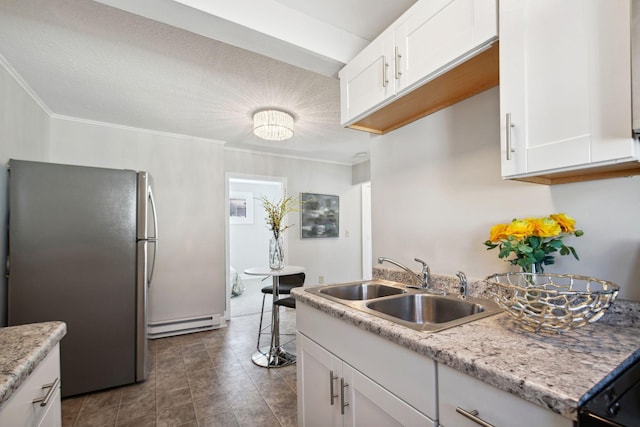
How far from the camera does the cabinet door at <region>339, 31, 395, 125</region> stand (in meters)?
1.44

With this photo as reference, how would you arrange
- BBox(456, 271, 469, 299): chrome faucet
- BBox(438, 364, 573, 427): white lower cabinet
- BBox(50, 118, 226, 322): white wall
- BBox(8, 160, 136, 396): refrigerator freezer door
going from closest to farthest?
1. BBox(438, 364, 573, 427): white lower cabinet
2. BBox(456, 271, 469, 299): chrome faucet
3. BBox(8, 160, 136, 396): refrigerator freezer door
4. BBox(50, 118, 226, 322): white wall

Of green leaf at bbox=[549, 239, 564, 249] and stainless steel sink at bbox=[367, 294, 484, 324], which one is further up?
green leaf at bbox=[549, 239, 564, 249]

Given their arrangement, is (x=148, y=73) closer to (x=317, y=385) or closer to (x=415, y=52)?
(x=415, y=52)

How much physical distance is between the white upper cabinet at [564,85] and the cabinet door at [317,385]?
3.46ft

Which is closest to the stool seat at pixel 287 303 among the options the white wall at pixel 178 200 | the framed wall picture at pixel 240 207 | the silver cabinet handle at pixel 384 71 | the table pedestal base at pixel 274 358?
the table pedestal base at pixel 274 358

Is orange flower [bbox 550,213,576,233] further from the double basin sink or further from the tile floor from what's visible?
the tile floor

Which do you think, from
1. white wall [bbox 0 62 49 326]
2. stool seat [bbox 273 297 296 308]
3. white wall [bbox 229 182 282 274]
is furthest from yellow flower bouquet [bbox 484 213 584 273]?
white wall [bbox 229 182 282 274]

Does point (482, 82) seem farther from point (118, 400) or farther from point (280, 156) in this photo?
point (280, 156)

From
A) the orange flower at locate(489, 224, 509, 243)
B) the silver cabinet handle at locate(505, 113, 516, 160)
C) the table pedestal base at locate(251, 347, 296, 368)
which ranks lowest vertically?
the table pedestal base at locate(251, 347, 296, 368)

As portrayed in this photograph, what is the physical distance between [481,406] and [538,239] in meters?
0.66

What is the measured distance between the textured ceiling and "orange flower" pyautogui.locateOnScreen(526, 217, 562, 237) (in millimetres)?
1325

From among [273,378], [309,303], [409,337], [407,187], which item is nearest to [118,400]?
[273,378]

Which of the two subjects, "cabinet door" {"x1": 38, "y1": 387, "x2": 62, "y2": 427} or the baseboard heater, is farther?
the baseboard heater

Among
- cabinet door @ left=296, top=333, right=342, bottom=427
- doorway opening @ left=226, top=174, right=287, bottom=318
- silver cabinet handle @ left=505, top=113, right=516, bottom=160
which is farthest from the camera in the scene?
doorway opening @ left=226, top=174, right=287, bottom=318
